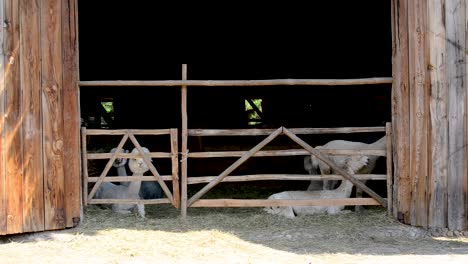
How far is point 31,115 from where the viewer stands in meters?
7.64

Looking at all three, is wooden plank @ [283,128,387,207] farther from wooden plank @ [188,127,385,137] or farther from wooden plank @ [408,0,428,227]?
wooden plank @ [408,0,428,227]

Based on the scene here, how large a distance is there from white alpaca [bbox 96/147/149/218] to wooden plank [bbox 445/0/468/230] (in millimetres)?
4324

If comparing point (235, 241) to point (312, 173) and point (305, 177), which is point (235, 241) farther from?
point (312, 173)

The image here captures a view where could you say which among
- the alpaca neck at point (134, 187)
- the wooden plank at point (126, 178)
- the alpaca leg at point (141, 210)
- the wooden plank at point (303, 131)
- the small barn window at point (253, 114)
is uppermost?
the small barn window at point (253, 114)

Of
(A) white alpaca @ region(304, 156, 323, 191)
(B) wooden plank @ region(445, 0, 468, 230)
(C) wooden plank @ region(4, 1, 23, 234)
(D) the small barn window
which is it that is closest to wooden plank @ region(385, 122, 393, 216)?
(B) wooden plank @ region(445, 0, 468, 230)

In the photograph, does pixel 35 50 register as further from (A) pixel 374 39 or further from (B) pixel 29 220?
(A) pixel 374 39

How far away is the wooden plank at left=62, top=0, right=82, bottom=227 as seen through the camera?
7.91 m

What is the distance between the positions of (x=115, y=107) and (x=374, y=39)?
7452mm

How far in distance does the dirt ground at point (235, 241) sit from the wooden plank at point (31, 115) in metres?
0.40

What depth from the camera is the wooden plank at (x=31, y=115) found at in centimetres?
757

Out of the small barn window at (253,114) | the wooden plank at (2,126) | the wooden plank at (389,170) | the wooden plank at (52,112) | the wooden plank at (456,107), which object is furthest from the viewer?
the small barn window at (253,114)

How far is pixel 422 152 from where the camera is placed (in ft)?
25.5

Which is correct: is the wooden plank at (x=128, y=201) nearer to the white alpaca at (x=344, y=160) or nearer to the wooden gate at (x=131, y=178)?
the wooden gate at (x=131, y=178)

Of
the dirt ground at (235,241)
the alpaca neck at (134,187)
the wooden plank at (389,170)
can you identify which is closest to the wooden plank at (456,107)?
the dirt ground at (235,241)
